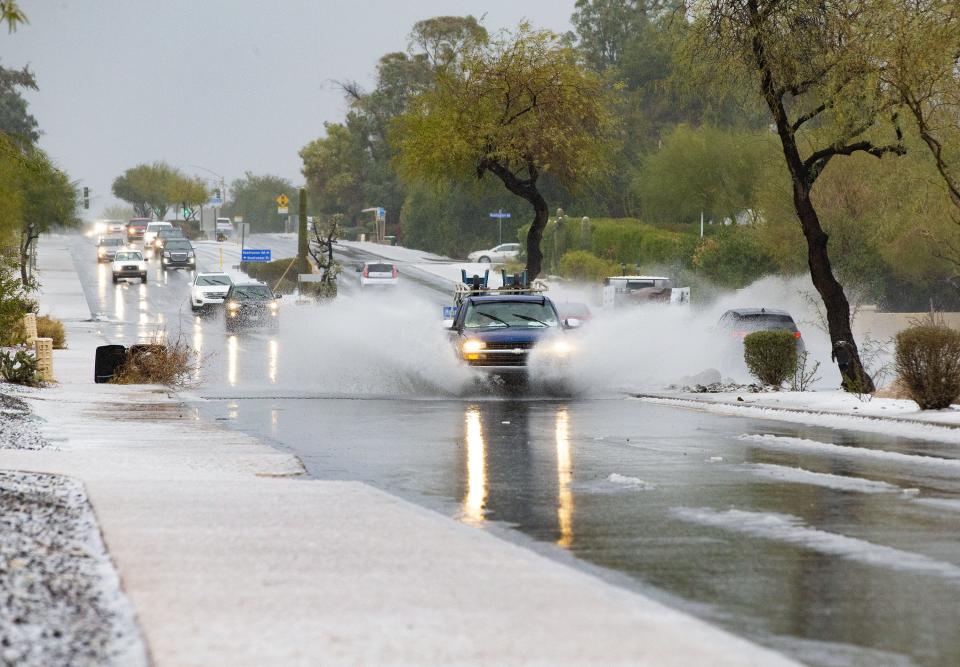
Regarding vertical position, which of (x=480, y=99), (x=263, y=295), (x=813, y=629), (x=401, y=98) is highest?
(x=401, y=98)

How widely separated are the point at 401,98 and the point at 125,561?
435 ft

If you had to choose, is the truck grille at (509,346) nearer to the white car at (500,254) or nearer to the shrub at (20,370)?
the shrub at (20,370)

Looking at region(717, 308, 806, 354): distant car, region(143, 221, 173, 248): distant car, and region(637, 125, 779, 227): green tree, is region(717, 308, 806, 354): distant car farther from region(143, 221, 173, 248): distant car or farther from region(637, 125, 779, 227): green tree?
region(143, 221, 173, 248): distant car

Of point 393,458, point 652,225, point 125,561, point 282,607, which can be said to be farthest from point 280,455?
point 652,225

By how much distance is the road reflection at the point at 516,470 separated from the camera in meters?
12.2

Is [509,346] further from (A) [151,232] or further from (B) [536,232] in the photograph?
(A) [151,232]

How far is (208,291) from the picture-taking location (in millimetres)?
67812

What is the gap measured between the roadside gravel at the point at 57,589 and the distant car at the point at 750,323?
76.4ft

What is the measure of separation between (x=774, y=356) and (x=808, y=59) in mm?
4945

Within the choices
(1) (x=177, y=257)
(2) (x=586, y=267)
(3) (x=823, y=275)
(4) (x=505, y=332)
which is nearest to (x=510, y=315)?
(4) (x=505, y=332)

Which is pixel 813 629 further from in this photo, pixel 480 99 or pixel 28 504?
pixel 480 99

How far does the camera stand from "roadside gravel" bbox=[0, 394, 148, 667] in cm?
660

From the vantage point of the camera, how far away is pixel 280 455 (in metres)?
16.4

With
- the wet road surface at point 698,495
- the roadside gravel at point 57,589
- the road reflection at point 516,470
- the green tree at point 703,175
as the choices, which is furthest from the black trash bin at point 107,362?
the green tree at point 703,175
